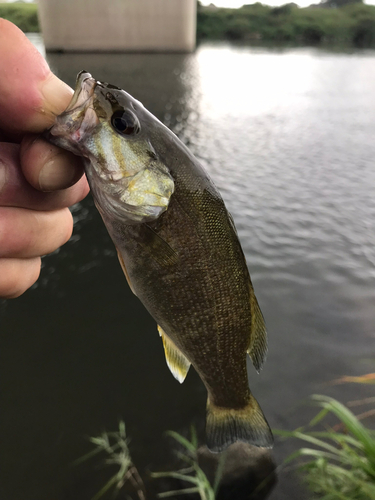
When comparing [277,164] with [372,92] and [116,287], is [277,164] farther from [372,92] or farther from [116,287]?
[372,92]

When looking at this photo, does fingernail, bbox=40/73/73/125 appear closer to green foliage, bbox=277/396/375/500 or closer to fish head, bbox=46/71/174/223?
fish head, bbox=46/71/174/223

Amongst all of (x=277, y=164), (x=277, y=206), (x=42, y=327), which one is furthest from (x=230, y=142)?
(x=42, y=327)

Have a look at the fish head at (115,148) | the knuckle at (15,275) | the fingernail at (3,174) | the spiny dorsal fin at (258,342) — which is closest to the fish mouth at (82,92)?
the fish head at (115,148)

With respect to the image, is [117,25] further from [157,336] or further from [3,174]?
[3,174]

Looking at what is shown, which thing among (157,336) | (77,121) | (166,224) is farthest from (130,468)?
(77,121)

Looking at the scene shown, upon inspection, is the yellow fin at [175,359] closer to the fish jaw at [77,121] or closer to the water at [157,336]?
the fish jaw at [77,121]

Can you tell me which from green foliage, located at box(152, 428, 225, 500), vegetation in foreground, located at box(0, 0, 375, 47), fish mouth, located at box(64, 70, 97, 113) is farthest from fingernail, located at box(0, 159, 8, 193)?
vegetation in foreground, located at box(0, 0, 375, 47)
